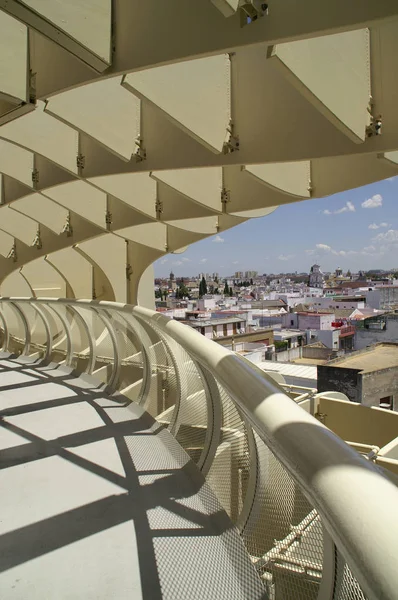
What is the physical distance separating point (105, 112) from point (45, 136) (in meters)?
2.07

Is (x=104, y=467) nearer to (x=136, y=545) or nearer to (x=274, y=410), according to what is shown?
(x=136, y=545)

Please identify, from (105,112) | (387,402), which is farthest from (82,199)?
(387,402)

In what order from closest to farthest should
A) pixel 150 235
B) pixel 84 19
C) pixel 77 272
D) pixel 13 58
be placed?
1. pixel 84 19
2. pixel 13 58
3. pixel 150 235
4. pixel 77 272

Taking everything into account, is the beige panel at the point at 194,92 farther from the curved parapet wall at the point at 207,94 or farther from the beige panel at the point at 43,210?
the beige panel at the point at 43,210

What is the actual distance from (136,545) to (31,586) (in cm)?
54

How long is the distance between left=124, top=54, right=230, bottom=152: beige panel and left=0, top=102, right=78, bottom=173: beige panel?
279cm

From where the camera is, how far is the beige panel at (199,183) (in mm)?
10719

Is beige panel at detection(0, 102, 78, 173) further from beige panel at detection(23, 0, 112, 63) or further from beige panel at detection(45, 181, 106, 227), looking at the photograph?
beige panel at detection(45, 181, 106, 227)

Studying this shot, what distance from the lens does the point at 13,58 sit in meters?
6.03

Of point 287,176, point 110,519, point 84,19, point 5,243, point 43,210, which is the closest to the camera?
point 110,519

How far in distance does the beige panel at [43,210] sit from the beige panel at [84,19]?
35.7 feet

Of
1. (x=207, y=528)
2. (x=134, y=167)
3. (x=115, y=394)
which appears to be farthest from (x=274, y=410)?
(x=134, y=167)

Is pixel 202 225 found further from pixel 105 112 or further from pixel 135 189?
pixel 105 112

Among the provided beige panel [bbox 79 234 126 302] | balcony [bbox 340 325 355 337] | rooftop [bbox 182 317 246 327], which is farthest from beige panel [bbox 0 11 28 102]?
balcony [bbox 340 325 355 337]
